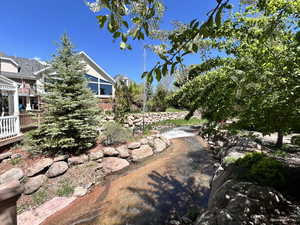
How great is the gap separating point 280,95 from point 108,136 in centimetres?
611

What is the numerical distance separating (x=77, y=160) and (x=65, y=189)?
1.21 metres

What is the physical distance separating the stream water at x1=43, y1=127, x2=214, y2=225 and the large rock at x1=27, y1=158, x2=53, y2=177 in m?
1.80

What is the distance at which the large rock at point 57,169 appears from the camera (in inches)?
176

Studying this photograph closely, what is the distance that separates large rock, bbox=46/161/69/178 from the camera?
4.47 metres

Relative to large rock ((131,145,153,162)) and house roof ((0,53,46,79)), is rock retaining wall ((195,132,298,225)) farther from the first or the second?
house roof ((0,53,46,79))

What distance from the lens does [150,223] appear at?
2.97 m

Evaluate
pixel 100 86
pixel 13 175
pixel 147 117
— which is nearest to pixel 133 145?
pixel 13 175

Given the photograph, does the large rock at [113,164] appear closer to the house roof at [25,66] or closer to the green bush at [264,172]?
the green bush at [264,172]

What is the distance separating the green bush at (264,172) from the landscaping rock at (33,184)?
520 centimetres

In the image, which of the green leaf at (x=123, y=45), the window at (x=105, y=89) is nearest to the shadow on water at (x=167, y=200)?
the green leaf at (x=123, y=45)

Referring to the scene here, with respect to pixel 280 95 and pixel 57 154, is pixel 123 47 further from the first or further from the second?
pixel 57 154

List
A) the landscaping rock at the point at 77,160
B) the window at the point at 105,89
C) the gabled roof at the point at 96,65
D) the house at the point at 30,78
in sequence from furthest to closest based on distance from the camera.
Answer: the window at the point at 105,89 → the gabled roof at the point at 96,65 → the house at the point at 30,78 → the landscaping rock at the point at 77,160

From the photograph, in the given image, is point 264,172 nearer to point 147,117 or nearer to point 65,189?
point 65,189

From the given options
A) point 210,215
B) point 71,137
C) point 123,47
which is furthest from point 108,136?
point 123,47
